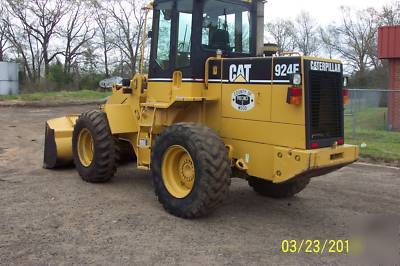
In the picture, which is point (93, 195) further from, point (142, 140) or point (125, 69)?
point (125, 69)

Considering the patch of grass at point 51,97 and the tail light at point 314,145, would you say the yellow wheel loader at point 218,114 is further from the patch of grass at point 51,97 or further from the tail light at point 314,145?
the patch of grass at point 51,97

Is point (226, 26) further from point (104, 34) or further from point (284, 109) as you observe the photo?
point (104, 34)

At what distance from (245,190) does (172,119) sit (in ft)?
5.64

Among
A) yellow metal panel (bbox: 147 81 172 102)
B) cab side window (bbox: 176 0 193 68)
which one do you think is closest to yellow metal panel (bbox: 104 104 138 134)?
yellow metal panel (bbox: 147 81 172 102)

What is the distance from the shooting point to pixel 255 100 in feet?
19.6

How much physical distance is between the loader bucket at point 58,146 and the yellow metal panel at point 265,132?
3580 millimetres

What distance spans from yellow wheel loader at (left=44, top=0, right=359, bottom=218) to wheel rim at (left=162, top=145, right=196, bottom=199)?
1 centimetres

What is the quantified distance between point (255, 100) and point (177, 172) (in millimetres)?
1380

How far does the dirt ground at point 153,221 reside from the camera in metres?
4.82

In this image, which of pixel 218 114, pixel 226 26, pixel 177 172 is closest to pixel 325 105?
pixel 218 114

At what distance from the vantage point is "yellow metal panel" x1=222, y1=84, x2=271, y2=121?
5824 millimetres

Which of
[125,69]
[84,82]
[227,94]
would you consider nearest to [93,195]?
[227,94]

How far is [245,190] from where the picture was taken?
7.66 m

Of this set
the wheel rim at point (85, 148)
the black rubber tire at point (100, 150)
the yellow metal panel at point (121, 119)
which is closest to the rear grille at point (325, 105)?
the yellow metal panel at point (121, 119)
